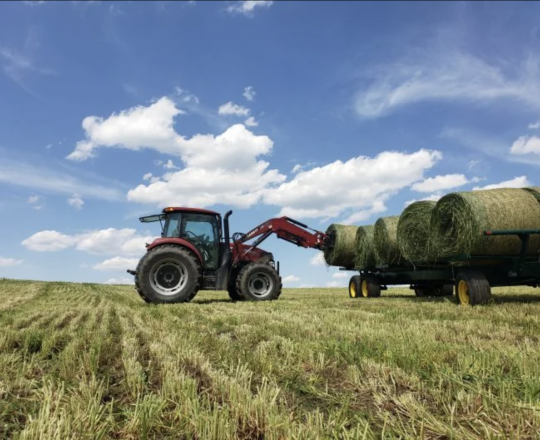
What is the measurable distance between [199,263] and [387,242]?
5010mm

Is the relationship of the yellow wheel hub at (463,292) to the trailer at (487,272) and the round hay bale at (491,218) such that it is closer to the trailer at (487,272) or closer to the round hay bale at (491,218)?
the trailer at (487,272)

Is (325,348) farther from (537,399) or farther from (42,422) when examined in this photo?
(42,422)

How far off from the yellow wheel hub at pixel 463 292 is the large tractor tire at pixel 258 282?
4.55 metres

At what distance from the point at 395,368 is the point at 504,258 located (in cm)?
632

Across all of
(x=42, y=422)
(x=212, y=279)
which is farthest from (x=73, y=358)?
(x=212, y=279)

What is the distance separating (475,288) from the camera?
7.67m

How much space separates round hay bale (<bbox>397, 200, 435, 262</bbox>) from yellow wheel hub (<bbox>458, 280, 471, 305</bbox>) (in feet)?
3.18

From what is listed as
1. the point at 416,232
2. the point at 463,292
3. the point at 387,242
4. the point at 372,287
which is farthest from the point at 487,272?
the point at 372,287

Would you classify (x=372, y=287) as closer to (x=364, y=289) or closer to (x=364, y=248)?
(x=364, y=289)

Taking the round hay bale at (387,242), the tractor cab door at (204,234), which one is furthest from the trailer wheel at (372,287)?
the tractor cab door at (204,234)

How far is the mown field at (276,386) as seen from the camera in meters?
Answer: 1.84

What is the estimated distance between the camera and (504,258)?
7.99m

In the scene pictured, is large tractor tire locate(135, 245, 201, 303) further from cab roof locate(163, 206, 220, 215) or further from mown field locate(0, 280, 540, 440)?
mown field locate(0, 280, 540, 440)

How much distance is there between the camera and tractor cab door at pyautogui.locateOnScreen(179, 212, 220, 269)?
10562 millimetres
